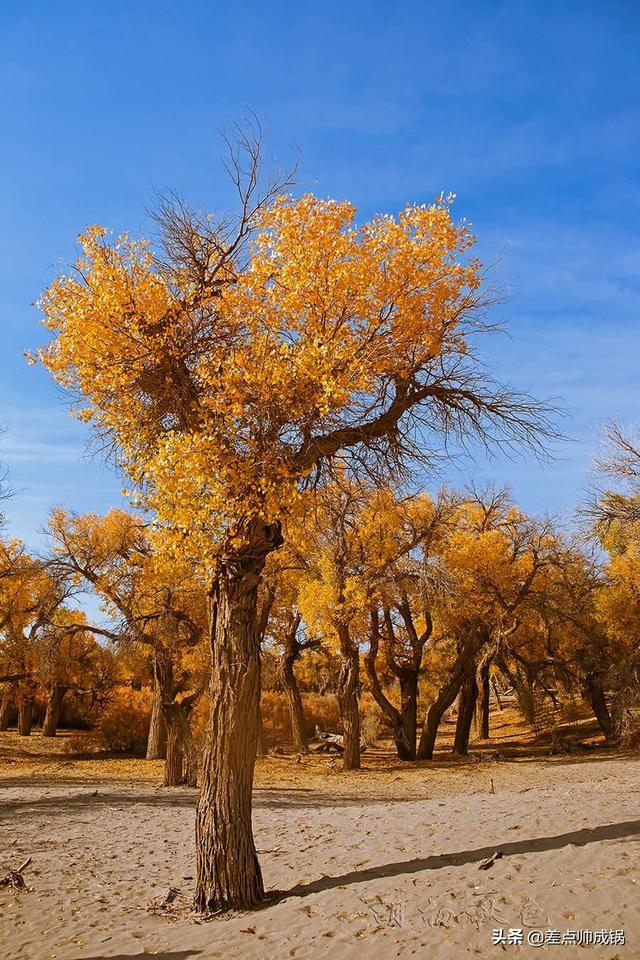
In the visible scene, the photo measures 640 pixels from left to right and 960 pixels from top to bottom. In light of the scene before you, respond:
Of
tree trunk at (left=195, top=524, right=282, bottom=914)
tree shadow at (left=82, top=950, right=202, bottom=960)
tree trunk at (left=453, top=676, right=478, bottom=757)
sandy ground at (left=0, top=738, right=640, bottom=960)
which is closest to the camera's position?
sandy ground at (left=0, top=738, right=640, bottom=960)

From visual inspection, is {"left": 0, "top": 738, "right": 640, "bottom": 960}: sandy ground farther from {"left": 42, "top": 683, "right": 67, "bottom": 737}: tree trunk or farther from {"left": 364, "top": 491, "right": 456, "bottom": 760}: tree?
{"left": 42, "top": 683, "right": 67, "bottom": 737}: tree trunk

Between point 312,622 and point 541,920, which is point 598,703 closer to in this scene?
point 312,622

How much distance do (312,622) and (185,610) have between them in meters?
4.01

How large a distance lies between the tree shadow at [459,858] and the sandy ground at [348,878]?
3 cm

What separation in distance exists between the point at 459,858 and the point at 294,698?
1968 cm

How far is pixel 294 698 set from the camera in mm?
26594

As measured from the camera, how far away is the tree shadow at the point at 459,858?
7.33m

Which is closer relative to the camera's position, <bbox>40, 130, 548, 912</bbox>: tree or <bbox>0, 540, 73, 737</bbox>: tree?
<bbox>40, 130, 548, 912</bbox>: tree

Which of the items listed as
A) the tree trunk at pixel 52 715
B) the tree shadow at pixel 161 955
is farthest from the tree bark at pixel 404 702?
the tree shadow at pixel 161 955

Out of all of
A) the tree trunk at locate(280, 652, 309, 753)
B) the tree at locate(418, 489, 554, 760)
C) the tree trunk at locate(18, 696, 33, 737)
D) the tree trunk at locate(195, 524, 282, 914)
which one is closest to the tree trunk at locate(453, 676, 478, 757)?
the tree at locate(418, 489, 554, 760)

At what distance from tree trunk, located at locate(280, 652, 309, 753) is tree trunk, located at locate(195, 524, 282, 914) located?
18620 mm

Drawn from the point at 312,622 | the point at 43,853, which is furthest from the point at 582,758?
the point at 43,853

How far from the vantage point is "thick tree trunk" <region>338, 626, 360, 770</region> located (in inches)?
872

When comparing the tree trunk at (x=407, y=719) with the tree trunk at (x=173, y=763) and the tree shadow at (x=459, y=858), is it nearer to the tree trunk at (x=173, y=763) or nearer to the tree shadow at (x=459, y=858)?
the tree trunk at (x=173, y=763)
